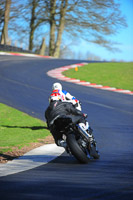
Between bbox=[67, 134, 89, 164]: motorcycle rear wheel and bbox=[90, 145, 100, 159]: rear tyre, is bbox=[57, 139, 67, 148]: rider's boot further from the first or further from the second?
bbox=[90, 145, 100, 159]: rear tyre

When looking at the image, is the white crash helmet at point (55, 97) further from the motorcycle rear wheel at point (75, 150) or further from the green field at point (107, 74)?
the green field at point (107, 74)

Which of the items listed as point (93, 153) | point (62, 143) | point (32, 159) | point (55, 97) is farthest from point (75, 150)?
point (55, 97)

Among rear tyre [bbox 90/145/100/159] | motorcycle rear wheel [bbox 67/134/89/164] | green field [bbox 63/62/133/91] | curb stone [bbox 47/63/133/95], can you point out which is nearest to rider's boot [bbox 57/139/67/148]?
motorcycle rear wheel [bbox 67/134/89/164]

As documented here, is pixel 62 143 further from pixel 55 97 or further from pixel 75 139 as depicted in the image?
pixel 55 97

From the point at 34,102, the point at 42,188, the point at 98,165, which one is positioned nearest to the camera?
the point at 42,188

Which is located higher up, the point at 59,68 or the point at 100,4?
the point at 100,4

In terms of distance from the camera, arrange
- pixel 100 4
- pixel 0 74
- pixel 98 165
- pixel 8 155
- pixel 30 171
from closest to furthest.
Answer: pixel 30 171 → pixel 98 165 → pixel 8 155 → pixel 0 74 → pixel 100 4

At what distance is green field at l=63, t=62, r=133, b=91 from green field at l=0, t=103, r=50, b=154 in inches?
352

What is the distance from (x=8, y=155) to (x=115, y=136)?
3.52 meters

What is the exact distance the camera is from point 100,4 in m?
43.8

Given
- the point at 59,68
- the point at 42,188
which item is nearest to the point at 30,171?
the point at 42,188

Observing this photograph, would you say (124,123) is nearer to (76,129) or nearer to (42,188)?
(76,129)

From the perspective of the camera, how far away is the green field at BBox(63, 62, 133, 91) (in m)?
22.7

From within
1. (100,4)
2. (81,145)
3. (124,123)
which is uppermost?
(100,4)
